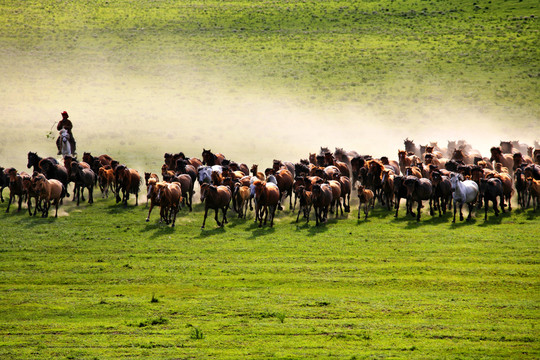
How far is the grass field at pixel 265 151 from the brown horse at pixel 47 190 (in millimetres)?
805

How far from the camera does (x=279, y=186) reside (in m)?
32.1

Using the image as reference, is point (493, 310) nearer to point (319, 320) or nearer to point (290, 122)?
point (319, 320)

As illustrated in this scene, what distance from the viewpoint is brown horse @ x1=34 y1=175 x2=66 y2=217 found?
1150 inches

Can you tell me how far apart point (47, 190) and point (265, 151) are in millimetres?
24145

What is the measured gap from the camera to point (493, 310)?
19078mm

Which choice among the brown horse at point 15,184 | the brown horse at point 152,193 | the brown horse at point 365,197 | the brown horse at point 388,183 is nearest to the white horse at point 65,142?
the brown horse at point 15,184

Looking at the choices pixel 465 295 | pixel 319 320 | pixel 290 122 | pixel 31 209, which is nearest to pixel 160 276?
pixel 319 320

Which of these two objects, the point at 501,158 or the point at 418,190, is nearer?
the point at 418,190

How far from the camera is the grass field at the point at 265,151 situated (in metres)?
17.6

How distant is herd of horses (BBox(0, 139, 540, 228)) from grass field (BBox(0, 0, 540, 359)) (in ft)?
3.10

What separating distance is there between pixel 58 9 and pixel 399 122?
150 feet

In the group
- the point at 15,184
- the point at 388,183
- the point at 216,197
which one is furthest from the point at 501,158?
the point at 15,184

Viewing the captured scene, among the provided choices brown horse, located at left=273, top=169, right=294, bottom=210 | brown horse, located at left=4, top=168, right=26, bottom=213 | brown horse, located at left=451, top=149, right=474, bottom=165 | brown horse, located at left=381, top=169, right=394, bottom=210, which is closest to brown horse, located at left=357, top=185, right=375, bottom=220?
brown horse, located at left=381, top=169, right=394, bottom=210

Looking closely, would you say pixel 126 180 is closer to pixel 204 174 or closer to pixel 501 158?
pixel 204 174
